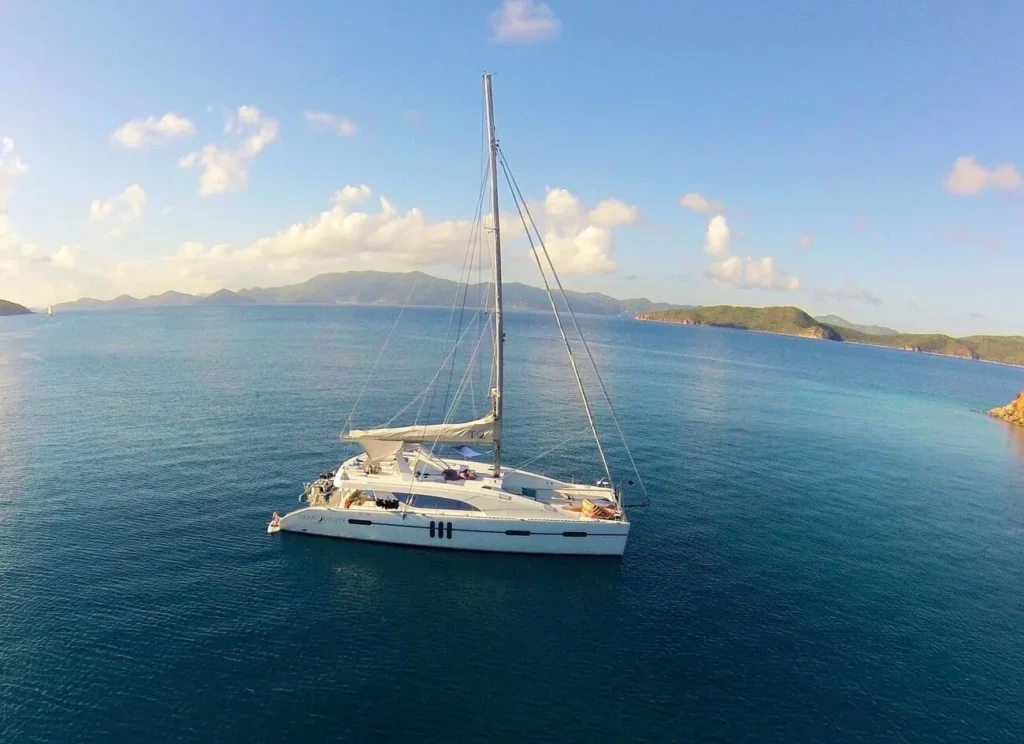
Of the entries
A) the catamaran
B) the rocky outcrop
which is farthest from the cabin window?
the rocky outcrop

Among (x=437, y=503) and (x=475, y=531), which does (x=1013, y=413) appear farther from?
(x=437, y=503)

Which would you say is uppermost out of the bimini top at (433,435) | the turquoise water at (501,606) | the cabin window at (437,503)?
the bimini top at (433,435)

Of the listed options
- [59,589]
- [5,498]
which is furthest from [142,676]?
[5,498]

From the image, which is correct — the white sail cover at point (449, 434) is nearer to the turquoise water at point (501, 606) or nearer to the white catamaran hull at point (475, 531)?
the white catamaran hull at point (475, 531)

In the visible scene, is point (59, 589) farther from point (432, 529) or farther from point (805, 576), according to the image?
point (805, 576)

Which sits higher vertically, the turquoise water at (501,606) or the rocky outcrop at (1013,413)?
the rocky outcrop at (1013,413)

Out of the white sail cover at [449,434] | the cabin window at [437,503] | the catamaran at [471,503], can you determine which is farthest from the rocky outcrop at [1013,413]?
the cabin window at [437,503]

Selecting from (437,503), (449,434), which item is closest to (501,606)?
(437,503)
